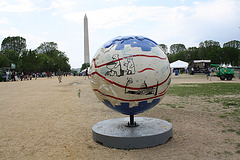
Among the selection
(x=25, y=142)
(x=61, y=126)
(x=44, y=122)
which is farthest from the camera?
(x=44, y=122)

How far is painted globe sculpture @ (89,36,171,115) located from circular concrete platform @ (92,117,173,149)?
0.51 m

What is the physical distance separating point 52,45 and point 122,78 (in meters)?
113

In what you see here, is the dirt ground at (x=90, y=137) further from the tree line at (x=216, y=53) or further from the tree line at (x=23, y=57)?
the tree line at (x=216, y=53)

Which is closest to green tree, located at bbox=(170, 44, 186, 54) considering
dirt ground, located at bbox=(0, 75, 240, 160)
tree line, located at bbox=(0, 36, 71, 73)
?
tree line, located at bbox=(0, 36, 71, 73)

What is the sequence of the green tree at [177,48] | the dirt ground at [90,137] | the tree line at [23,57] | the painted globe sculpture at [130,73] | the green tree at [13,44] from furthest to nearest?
the green tree at [177,48], the green tree at [13,44], the tree line at [23,57], the painted globe sculpture at [130,73], the dirt ground at [90,137]

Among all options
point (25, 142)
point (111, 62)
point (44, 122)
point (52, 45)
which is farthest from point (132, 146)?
point (52, 45)

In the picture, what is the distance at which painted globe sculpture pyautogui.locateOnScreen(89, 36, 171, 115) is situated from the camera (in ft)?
15.5

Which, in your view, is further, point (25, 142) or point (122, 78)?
point (25, 142)

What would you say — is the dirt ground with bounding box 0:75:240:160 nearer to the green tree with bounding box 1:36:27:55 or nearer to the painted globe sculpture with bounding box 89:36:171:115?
the painted globe sculpture with bounding box 89:36:171:115

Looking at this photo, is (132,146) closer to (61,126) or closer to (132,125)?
(132,125)

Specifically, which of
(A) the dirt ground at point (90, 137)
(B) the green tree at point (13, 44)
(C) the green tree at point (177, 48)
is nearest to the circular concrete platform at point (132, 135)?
(A) the dirt ground at point (90, 137)

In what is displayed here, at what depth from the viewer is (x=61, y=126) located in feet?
22.6

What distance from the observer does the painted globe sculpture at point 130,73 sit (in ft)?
15.5

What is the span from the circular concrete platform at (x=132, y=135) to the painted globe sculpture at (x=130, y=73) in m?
0.51
